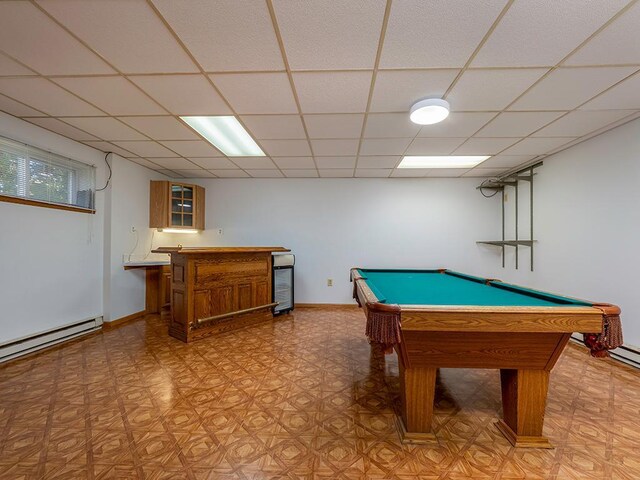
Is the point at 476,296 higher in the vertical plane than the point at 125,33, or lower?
lower

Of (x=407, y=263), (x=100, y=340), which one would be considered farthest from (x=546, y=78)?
(x=100, y=340)

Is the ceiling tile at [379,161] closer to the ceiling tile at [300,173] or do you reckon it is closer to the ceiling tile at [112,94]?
the ceiling tile at [300,173]

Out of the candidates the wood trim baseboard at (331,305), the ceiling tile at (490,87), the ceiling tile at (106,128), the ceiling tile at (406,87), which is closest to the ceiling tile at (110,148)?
the ceiling tile at (106,128)

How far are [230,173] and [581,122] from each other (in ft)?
15.6

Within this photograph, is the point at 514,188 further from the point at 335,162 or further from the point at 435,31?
the point at 435,31

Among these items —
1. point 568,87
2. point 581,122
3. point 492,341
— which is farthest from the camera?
point 581,122

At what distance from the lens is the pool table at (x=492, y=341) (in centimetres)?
138

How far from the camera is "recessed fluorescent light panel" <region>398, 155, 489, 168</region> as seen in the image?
385 centimetres

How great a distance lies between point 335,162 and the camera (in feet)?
13.1

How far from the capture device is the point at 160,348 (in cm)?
303

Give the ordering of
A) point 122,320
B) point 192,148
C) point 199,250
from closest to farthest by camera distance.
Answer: point 199,250 < point 192,148 < point 122,320

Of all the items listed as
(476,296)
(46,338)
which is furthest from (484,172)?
(46,338)

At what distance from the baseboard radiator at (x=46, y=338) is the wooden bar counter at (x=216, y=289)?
106 centimetres

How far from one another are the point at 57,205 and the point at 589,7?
4969 millimetres
